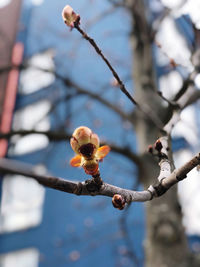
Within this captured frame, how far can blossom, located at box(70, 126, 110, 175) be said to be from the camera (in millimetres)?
500

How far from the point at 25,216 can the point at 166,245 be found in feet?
15.6

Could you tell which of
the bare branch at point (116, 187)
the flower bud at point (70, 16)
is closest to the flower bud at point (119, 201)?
the bare branch at point (116, 187)

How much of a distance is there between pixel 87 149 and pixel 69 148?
598 centimetres

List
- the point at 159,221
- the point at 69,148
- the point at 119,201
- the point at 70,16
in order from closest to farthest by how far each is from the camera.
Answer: the point at 119,201 → the point at 70,16 → the point at 159,221 → the point at 69,148

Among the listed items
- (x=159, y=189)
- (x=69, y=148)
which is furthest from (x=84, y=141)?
(x=69, y=148)

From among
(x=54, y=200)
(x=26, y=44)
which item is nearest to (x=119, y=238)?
(x=54, y=200)

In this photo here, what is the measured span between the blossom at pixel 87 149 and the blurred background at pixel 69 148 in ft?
11.7

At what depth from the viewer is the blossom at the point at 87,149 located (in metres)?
0.50

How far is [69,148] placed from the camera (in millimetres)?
6453

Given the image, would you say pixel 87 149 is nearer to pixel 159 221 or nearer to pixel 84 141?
pixel 84 141

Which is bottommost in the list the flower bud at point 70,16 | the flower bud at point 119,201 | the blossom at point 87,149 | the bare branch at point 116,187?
the flower bud at point 119,201

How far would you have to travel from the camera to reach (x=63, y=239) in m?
5.87

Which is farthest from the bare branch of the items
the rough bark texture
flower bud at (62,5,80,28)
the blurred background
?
the blurred background

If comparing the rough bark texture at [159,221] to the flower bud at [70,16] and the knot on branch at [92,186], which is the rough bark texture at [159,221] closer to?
the flower bud at [70,16]
